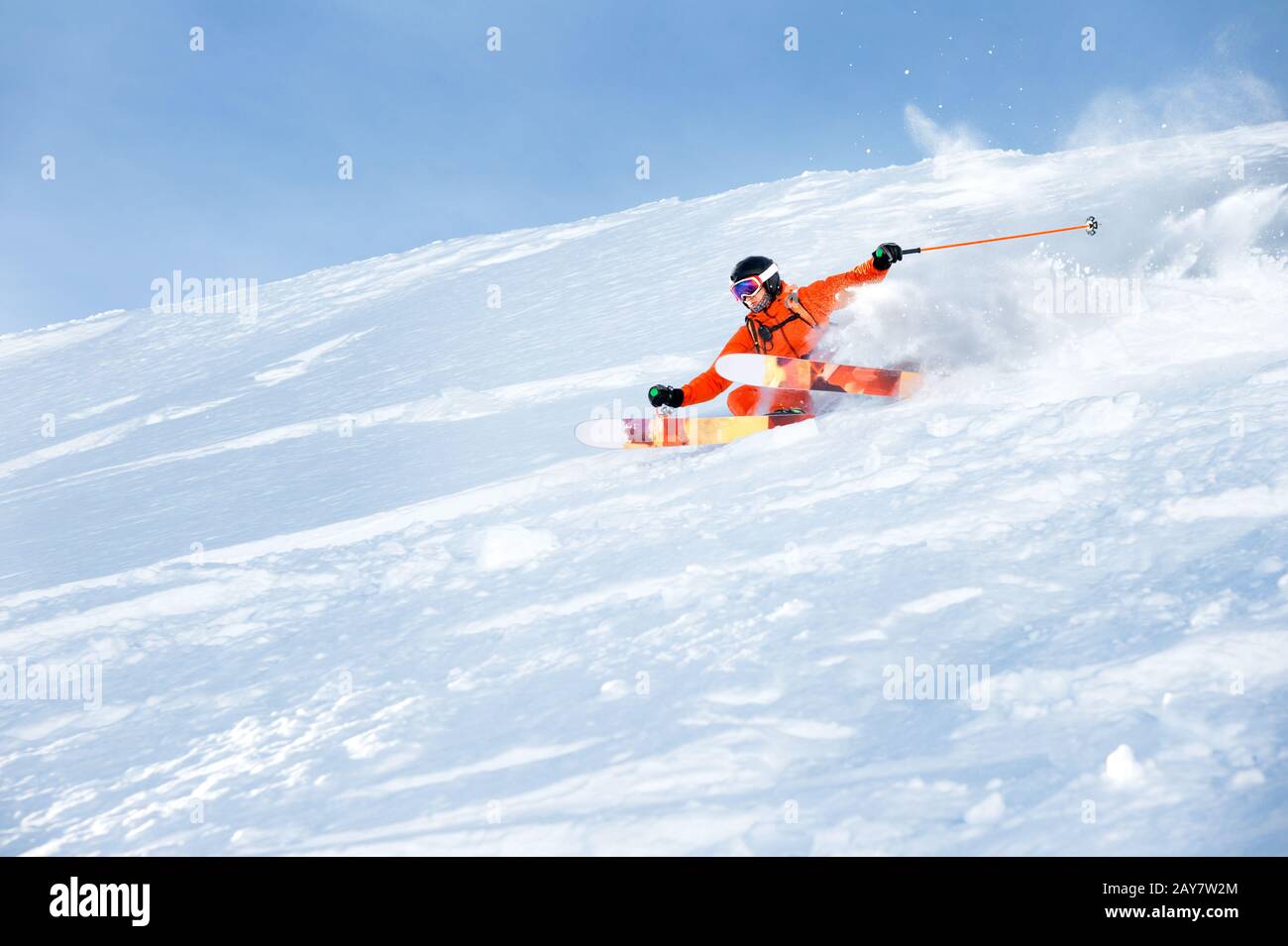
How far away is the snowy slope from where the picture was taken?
8.08ft

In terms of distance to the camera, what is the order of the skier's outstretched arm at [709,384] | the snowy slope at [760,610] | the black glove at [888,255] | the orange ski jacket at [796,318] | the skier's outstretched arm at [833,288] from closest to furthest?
the snowy slope at [760,610] → the black glove at [888,255] → the skier's outstretched arm at [833,288] → the orange ski jacket at [796,318] → the skier's outstretched arm at [709,384]

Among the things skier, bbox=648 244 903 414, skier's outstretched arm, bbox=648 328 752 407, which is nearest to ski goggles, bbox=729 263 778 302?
skier, bbox=648 244 903 414

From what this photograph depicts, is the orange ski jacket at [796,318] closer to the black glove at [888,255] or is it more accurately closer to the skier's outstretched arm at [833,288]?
the skier's outstretched arm at [833,288]

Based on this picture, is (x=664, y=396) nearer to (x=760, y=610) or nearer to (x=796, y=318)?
(x=796, y=318)

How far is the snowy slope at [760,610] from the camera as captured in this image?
2.46 metres

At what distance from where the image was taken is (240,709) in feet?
12.5

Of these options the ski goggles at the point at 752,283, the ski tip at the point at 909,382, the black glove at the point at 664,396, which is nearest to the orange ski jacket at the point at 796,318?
the ski goggles at the point at 752,283

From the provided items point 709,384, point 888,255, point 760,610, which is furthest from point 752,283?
point 760,610

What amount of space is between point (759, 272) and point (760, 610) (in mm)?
3491

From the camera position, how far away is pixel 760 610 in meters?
3.55
